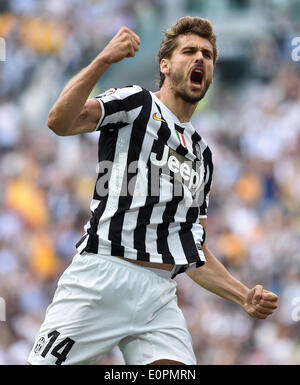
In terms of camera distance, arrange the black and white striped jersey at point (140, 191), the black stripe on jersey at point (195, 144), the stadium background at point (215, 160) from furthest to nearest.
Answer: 1. the stadium background at point (215, 160)
2. the black stripe on jersey at point (195, 144)
3. the black and white striped jersey at point (140, 191)

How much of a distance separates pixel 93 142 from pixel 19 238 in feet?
4.37

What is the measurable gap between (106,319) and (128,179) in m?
0.61

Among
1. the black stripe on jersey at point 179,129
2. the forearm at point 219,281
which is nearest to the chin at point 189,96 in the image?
the black stripe on jersey at point 179,129

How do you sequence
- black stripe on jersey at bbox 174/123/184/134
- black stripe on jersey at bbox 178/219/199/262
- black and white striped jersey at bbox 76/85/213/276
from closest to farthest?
black and white striped jersey at bbox 76/85/213/276, black stripe on jersey at bbox 178/219/199/262, black stripe on jersey at bbox 174/123/184/134

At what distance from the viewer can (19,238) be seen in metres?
7.46

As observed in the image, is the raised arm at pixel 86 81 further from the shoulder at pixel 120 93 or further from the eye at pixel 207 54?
the eye at pixel 207 54

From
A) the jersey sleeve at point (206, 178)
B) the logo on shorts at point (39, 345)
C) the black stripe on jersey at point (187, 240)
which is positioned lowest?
the logo on shorts at point (39, 345)

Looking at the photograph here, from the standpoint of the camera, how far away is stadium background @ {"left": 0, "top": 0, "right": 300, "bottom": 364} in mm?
6809

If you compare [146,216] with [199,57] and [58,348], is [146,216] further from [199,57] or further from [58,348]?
[199,57]

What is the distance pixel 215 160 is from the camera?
24.8 feet

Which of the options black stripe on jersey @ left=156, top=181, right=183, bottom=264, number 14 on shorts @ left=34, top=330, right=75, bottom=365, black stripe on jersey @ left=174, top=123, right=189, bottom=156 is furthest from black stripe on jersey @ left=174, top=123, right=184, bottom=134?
number 14 on shorts @ left=34, top=330, right=75, bottom=365

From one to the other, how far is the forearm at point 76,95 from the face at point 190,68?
70cm

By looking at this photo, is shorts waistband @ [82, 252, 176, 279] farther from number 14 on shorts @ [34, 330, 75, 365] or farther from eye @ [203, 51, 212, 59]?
eye @ [203, 51, 212, 59]

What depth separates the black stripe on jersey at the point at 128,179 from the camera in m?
3.08
